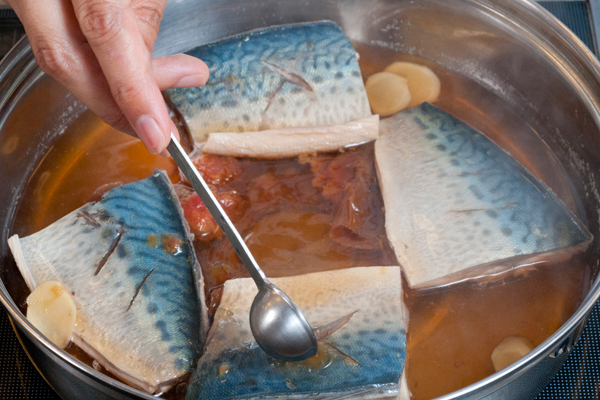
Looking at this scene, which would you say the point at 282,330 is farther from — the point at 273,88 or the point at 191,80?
the point at 273,88

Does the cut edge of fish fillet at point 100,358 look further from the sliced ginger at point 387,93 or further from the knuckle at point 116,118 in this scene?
the sliced ginger at point 387,93

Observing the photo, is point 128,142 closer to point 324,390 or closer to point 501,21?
point 324,390

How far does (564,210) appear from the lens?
159 centimetres

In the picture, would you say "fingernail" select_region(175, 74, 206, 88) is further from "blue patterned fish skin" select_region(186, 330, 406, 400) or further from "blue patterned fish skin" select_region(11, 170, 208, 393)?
"blue patterned fish skin" select_region(186, 330, 406, 400)

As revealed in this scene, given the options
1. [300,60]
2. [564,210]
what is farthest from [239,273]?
[564,210]

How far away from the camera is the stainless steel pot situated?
5.54ft

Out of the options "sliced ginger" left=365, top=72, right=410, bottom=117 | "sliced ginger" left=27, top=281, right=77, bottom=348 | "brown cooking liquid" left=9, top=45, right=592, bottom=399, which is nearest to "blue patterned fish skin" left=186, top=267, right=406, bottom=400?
"brown cooking liquid" left=9, top=45, right=592, bottom=399

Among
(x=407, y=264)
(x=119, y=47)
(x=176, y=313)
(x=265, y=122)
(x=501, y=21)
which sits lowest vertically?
(x=407, y=264)

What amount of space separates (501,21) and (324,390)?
1560mm

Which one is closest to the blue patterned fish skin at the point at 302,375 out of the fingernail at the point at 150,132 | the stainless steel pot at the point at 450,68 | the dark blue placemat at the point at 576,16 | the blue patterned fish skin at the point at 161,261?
the blue patterned fish skin at the point at 161,261

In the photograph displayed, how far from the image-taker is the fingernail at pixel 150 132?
1.17 meters

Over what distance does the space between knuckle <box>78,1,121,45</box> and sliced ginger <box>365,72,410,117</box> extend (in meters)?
1.11

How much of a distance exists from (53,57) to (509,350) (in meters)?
1.47

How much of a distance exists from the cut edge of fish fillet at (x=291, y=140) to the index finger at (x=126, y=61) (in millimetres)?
598
